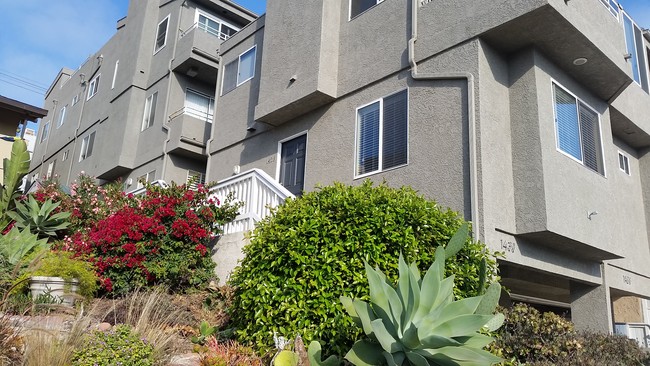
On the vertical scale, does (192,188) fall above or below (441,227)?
above

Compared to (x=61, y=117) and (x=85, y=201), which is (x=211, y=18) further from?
(x=61, y=117)

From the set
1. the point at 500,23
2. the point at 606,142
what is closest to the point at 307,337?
the point at 500,23

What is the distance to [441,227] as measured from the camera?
6.53 m

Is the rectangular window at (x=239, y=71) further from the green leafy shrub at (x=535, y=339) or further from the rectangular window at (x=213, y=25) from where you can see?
the green leafy shrub at (x=535, y=339)

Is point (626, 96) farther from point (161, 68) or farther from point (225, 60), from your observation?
point (161, 68)

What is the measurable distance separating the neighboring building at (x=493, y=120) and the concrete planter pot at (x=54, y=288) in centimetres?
382

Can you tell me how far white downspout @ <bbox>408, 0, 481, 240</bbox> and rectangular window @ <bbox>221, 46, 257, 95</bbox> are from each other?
6.32 m

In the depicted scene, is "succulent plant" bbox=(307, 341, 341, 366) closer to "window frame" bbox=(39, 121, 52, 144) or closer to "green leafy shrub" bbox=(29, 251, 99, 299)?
"green leafy shrub" bbox=(29, 251, 99, 299)

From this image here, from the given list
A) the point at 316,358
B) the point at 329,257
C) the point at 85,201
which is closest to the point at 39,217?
the point at 85,201

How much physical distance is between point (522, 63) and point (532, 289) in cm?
737

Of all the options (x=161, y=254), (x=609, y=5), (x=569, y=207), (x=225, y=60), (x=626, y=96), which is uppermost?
(x=225, y=60)

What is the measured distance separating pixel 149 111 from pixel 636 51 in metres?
17.7

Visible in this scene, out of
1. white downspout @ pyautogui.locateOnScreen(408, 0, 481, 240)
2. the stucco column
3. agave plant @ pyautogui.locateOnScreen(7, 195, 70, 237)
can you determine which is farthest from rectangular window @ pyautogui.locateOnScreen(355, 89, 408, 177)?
agave plant @ pyautogui.locateOnScreen(7, 195, 70, 237)

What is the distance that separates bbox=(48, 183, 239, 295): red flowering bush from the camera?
8805mm
